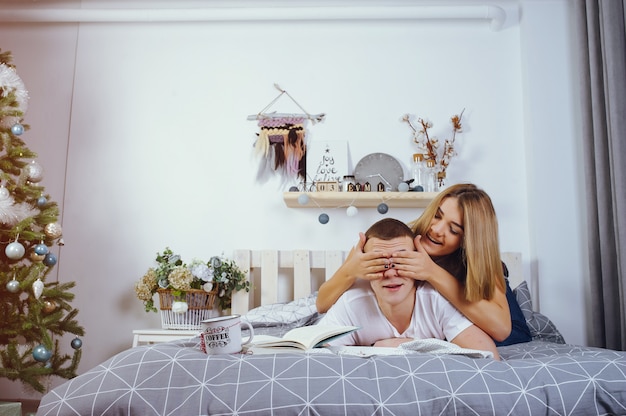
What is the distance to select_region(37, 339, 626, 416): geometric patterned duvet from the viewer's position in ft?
3.08

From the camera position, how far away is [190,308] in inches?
95.0

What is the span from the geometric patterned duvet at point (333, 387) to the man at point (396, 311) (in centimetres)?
37

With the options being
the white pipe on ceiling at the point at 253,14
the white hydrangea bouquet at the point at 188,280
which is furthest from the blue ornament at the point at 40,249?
the white pipe on ceiling at the point at 253,14

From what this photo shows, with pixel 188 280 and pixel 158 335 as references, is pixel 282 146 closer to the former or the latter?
pixel 188 280

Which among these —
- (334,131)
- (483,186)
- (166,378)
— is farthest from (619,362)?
(334,131)

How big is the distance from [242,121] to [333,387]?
204 centimetres

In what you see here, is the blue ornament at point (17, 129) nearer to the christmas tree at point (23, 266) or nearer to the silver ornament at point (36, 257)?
the christmas tree at point (23, 266)

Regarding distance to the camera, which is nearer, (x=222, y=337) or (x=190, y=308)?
(x=222, y=337)

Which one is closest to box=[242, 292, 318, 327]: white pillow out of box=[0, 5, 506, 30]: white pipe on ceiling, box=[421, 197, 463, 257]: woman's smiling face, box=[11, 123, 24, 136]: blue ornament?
box=[421, 197, 463, 257]: woman's smiling face

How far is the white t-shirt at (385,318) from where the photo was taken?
146cm

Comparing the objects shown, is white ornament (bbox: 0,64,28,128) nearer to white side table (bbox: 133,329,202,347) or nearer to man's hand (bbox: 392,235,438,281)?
white side table (bbox: 133,329,202,347)

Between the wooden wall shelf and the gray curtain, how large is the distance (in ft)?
2.34

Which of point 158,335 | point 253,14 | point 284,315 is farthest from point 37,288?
point 253,14

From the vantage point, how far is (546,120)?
8.71 feet
